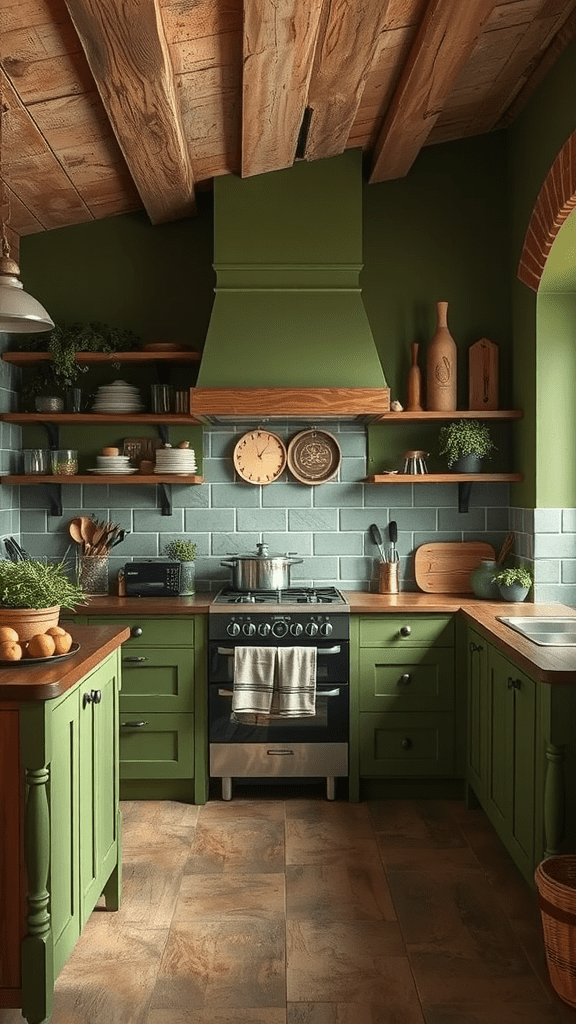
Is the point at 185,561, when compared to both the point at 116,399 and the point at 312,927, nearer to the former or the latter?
the point at 116,399

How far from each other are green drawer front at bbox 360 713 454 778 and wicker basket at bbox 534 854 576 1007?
5.64 feet

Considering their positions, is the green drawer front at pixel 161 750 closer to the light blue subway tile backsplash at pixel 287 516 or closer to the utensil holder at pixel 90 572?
the utensil holder at pixel 90 572

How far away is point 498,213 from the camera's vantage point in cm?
503

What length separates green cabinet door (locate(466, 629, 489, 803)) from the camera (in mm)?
4055

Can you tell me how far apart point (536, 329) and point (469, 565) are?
127cm

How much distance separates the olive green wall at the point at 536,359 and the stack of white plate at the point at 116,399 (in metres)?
1.94

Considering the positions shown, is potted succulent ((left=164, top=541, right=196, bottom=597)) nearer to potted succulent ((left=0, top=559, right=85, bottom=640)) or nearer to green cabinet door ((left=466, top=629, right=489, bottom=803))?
green cabinet door ((left=466, top=629, right=489, bottom=803))

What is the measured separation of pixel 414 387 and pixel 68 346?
1730mm

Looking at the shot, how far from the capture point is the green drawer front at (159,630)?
4.51 metres

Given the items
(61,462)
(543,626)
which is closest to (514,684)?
(543,626)

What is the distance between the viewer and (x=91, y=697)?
290cm

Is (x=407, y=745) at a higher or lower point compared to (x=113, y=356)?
lower

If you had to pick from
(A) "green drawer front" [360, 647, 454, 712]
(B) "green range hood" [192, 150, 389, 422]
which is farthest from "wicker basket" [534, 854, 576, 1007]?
(B) "green range hood" [192, 150, 389, 422]

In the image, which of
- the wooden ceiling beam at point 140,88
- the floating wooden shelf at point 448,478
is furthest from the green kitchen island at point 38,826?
the floating wooden shelf at point 448,478
